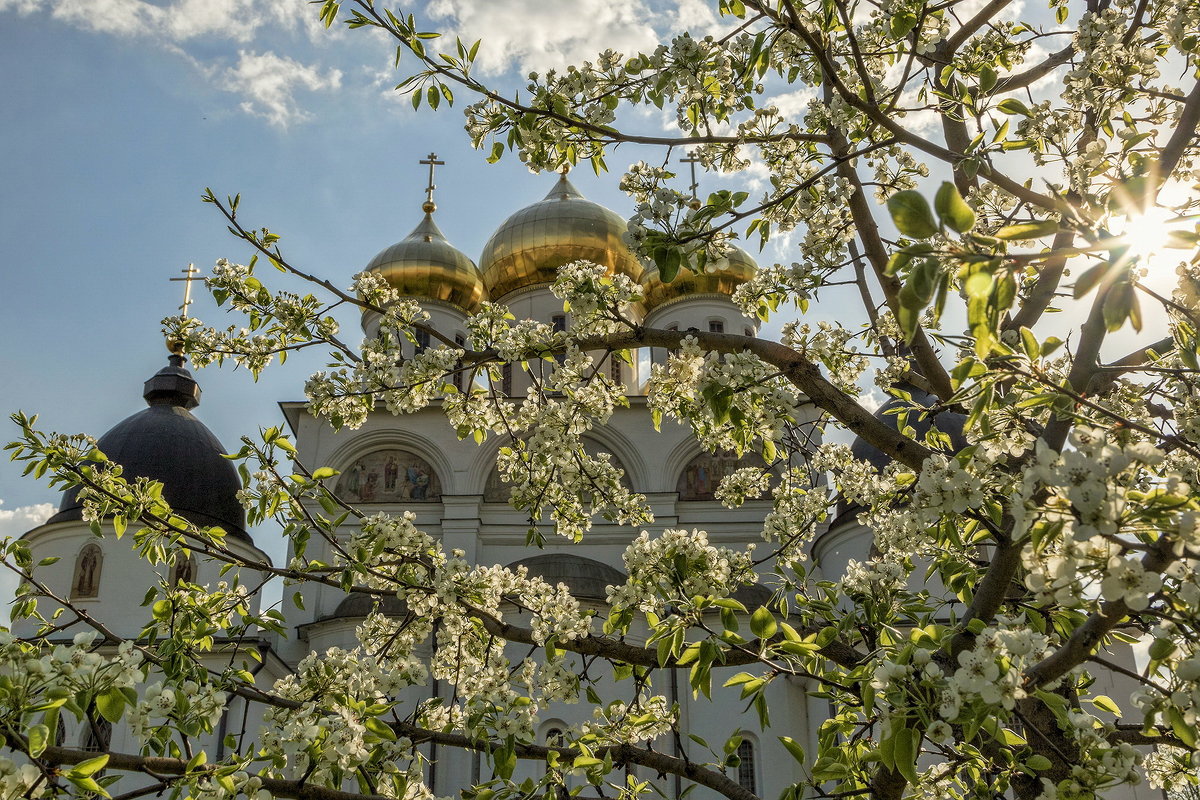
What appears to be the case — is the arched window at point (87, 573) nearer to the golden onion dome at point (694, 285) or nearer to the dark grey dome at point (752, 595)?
the dark grey dome at point (752, 595)

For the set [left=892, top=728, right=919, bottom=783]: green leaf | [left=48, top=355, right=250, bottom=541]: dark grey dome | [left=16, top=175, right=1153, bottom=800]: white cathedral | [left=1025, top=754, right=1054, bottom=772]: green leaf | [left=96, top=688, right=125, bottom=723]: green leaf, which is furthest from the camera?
[left=48, top=355, right=250, bottom=541]: dark grey dome

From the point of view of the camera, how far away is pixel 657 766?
376 cm

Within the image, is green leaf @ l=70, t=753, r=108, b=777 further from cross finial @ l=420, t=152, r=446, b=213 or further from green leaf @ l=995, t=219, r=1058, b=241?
cross finial @ l=420, t=152, r=446, b=213

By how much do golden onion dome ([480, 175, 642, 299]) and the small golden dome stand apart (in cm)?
49

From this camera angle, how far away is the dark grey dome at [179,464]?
1502 cm

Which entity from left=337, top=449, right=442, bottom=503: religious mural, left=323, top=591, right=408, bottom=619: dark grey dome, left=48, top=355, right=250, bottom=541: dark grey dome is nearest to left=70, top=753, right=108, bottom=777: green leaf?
left=323, top=591, right=408, bottom=619: dark grey dome

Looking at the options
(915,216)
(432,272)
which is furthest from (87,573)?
(915,216)

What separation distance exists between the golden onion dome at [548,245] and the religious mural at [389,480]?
465cm

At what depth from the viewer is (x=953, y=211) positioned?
5.70 ft

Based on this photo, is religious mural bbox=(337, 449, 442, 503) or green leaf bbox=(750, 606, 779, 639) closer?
green leaf bbox=(750, 606, 779, 639)

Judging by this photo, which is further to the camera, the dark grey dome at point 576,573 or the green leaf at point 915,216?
the dark grey dome at point 576,573

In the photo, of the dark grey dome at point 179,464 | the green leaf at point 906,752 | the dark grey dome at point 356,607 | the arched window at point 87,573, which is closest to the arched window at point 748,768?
the dark grey dome at point 356,607

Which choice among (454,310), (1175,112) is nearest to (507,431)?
(1175,112)

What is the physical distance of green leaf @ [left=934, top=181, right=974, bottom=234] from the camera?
172 centimetres
